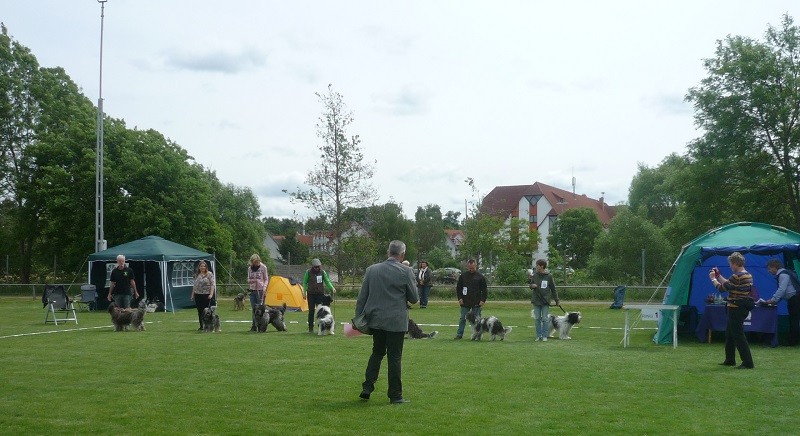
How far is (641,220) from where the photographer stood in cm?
5028

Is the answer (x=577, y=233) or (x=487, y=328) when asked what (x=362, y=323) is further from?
(x=577, y=233)

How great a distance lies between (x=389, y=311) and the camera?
8.80 m

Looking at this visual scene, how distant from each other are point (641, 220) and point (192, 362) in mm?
42190

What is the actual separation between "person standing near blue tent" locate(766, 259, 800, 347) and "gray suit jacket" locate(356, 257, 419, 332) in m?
7.39

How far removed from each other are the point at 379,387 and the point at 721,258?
37.2 ft

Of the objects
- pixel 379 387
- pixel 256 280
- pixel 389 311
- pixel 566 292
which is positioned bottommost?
pixel 379 387

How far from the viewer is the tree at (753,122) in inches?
1265

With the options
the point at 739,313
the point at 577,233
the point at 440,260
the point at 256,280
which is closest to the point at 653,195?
the point at 577,233

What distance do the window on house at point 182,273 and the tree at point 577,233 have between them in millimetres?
41938

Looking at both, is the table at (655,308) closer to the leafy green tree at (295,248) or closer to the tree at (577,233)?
the tree at (577,233)

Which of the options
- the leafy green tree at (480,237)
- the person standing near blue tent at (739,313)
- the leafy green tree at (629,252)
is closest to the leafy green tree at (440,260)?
the leafy green tree at (629,252)

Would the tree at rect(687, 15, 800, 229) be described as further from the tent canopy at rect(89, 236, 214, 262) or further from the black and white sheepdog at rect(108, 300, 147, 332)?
the black and white sheepdog at rect(108, 300, 147, 332)

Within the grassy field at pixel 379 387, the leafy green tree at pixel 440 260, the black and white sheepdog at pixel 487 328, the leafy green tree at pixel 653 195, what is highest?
the leafy green tree at pixel 653 195

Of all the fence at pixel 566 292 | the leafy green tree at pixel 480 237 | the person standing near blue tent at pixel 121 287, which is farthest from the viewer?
the leafy green tree at pixel 480 237
